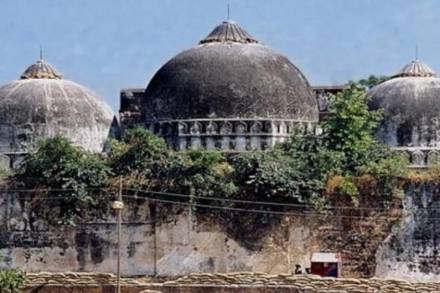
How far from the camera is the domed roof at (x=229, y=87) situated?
37.2 m

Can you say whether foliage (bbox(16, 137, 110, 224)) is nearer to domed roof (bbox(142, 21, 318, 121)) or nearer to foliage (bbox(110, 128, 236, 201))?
foliage (bbox(110, 128, 236, 201))

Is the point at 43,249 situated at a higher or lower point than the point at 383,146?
lower

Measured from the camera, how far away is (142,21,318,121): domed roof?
122 ft

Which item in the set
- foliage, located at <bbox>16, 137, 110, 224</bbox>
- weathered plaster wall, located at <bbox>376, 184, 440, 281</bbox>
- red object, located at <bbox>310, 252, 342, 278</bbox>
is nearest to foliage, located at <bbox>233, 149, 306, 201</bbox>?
red object, located at <bbox>310, 252, 342, 278</bbox>

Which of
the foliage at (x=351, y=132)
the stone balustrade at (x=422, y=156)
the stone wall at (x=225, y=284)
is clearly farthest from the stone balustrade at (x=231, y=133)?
the stone wall at (x=225, y=284)

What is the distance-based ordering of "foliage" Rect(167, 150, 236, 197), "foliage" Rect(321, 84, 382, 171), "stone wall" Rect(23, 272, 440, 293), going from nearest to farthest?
"stone wall" Rect(23, 272, 440, 293) < "foliage" Rect(167, 150, 236, 197) < "foliage" Rect(321, 84, 382, 171)

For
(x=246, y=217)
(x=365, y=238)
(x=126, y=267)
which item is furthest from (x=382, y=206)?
(x=126, y=267)

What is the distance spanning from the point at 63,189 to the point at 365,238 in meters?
7.30

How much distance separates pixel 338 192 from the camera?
116 feet

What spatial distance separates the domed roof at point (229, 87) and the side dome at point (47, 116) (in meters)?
1.71

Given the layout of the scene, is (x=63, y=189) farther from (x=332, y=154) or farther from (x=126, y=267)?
(x=332, y=154)

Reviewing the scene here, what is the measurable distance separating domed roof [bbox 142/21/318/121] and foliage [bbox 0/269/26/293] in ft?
21.3

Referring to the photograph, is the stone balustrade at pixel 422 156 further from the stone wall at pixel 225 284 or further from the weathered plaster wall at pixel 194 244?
the stone wall at pixel 225 284

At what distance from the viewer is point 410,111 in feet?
127
